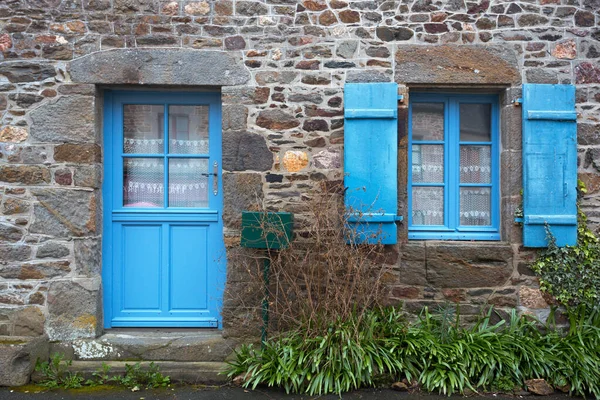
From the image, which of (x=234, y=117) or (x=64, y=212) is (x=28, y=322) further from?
(x=234, y=117)

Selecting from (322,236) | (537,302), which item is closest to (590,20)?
(537,302)

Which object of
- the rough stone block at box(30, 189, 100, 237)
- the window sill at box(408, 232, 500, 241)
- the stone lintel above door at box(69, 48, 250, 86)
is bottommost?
the window sill at box(408, 232, 500, 241)

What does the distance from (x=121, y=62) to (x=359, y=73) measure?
2.09 meters

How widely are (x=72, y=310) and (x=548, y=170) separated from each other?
14.2 ft

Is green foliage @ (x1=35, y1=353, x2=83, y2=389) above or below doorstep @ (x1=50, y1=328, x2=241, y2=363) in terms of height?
below

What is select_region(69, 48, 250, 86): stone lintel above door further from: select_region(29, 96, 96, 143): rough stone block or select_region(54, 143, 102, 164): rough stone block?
select_region(54, 143, 102, 164): rough stone block

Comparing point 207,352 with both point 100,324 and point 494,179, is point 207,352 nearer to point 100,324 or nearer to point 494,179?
point 100,324

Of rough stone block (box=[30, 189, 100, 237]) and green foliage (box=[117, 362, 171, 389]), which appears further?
rough stone block (box=[30, 189, 100, 237])

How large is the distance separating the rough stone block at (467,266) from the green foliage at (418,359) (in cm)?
42

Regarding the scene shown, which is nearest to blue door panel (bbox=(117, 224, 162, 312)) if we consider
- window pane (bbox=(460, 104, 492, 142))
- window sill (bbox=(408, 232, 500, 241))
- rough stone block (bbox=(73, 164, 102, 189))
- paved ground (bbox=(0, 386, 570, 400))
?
rough stone block (bbox=(73, 164, 102, 189))

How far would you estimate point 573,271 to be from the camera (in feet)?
14.2

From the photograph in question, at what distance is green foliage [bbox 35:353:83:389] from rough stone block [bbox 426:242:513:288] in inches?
122

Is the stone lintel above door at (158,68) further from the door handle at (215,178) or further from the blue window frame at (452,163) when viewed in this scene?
the blue window frame at (452,163)

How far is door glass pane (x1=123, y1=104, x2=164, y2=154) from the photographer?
459 centimetres
